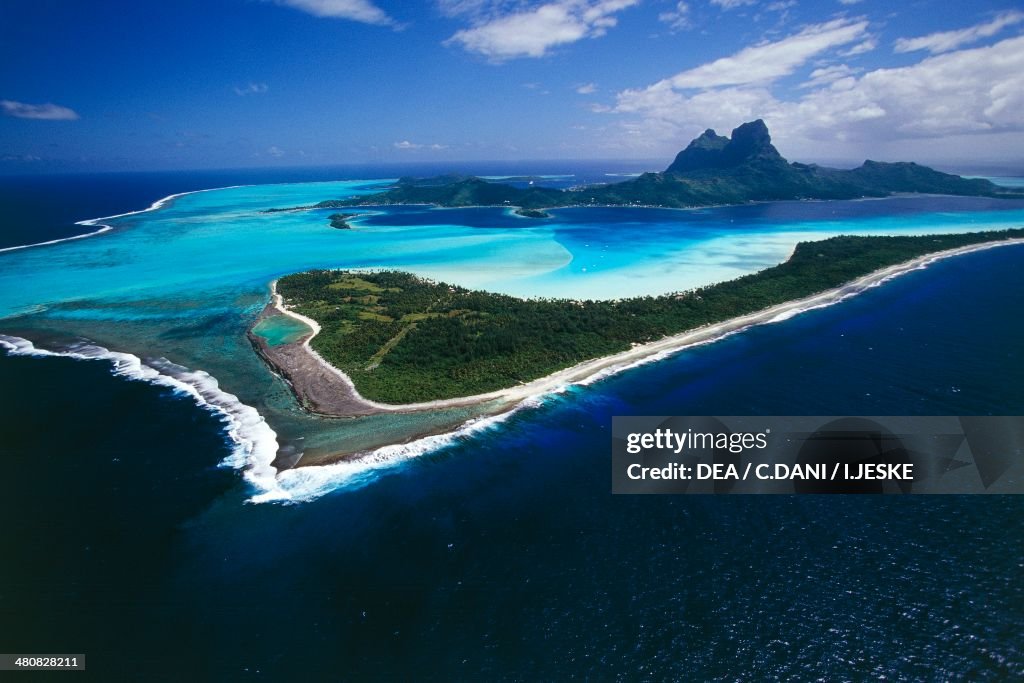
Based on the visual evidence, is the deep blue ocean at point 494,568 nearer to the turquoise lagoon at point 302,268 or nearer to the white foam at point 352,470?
the white foam at point 352,470

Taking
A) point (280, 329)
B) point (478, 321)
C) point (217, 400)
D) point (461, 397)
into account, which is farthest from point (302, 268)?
point (461, 397)

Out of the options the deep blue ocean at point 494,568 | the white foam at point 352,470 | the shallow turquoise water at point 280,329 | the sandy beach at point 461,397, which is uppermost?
the shallow turquoise water at point 280,329

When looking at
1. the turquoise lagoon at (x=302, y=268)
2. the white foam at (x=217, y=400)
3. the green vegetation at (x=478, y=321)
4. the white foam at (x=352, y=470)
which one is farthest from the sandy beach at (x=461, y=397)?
the white foam at (x=352, y=470)

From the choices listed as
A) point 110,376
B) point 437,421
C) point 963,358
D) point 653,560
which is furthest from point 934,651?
point 110,376

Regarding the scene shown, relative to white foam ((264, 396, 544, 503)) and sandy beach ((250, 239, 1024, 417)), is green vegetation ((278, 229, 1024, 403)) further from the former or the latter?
white foam ((264, 396, 544, 503))

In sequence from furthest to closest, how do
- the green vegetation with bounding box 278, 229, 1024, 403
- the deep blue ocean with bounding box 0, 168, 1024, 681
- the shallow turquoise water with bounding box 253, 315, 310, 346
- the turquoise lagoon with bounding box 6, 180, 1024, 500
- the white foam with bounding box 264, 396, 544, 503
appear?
1. the shallow turquoise water with bounding box 253, 315, 310, 346
2. the green vegetation with bounding box 278, 229, 1024, 403
3. the turquoise lagoon with bounding box 6, 180, 1024, 500
4. the white foam with bounding box 264, 396, 544, 503
5. the deep blue ocean with bounding box 0, 168, 1024, 681

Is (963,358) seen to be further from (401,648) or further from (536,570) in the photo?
(401,648)

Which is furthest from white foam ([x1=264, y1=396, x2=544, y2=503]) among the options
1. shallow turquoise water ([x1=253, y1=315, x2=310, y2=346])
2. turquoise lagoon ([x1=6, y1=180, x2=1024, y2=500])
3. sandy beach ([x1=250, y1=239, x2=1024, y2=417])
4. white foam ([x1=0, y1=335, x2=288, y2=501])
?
shallow turquoise water ([x1=253, y1=315, x2=310, y2=346])
